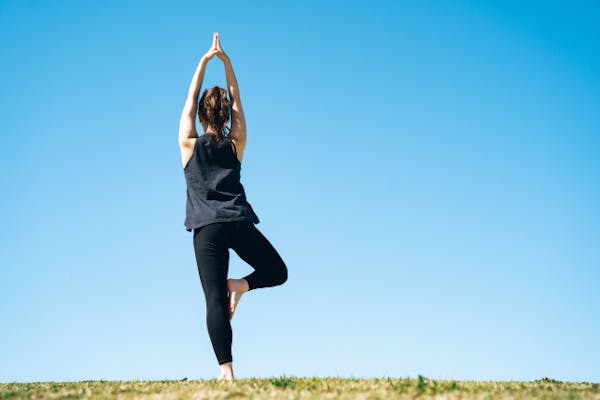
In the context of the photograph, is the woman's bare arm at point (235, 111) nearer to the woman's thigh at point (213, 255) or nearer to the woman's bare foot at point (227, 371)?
the woman's thigh at point (213, 255)

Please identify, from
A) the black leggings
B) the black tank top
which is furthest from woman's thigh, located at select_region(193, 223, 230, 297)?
the black tank top

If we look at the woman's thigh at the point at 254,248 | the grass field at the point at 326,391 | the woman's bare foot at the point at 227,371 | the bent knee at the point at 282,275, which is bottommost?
the grass field at the point at 326,391

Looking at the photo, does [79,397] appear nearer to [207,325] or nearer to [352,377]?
[207,325]

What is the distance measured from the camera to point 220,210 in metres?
7.89

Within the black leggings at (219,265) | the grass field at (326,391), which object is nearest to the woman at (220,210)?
the black leggings at (219,265)

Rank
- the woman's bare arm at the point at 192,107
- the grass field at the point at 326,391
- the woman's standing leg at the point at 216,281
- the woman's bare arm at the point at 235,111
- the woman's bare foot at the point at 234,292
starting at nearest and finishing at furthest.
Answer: the grass field at the point at 326,391
the woman's standing leg at the point at 216,281
the woman's bare foot at the point at 234,292
the woman's bare arm at the point at 192,107
the woman's bare arm at the point at 235,111

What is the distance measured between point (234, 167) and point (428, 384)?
3547mm

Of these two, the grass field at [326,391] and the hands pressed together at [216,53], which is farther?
the hands pressed together at [216,53]

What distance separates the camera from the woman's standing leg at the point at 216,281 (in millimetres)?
7840

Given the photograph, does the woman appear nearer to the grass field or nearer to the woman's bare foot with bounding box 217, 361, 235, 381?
the woman's bare foot with bounding box 217, 361, 235, 381

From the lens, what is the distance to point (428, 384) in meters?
7.50

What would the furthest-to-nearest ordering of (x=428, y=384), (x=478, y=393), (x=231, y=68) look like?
(x=231, y=68)
(x=428, y=384)
(x=478, y=393)

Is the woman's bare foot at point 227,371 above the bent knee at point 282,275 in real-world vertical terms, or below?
below

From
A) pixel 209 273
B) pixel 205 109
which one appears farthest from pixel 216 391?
pixel 205 109
